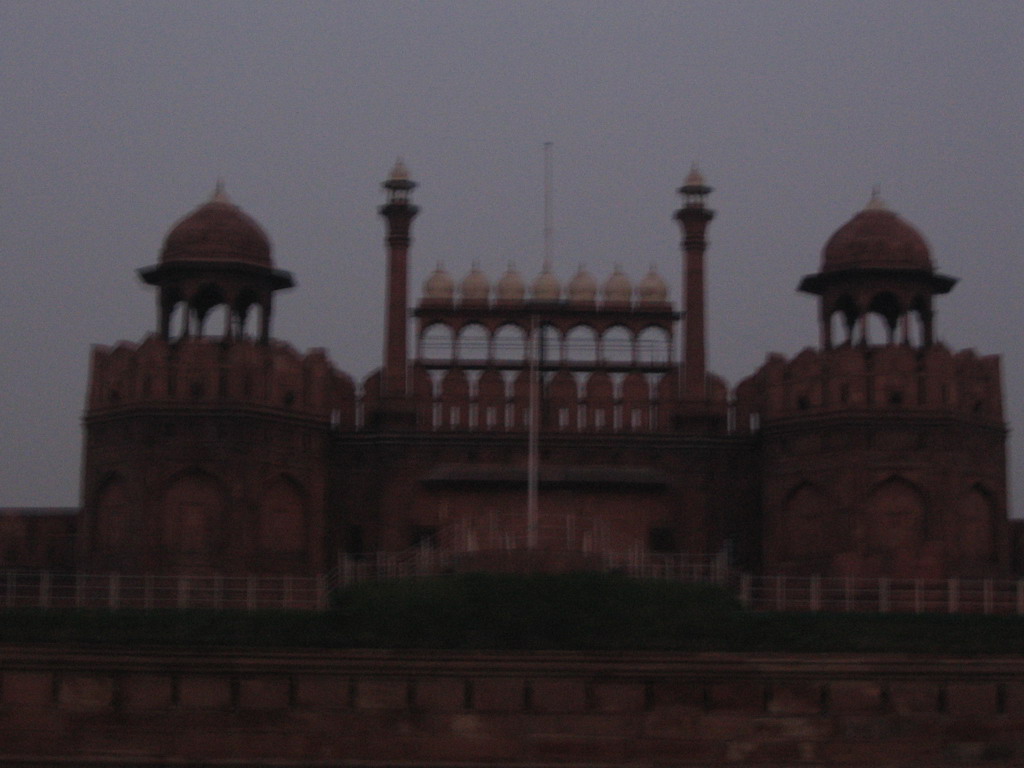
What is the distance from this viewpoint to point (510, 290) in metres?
48.0

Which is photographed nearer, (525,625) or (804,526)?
(525,625)

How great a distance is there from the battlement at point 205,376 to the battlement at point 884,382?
36.0ft

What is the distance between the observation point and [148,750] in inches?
1233

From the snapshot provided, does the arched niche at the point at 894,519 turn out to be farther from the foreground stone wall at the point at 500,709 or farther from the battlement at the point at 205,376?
the battlement at the point at 205,376

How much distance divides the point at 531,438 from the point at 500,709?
40.7 ft

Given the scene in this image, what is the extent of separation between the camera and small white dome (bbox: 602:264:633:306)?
47.9 m

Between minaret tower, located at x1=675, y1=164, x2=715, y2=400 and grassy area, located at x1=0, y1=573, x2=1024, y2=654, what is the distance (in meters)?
11.6

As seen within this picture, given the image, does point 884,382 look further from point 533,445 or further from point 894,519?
point 533,445

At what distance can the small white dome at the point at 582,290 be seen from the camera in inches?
1884

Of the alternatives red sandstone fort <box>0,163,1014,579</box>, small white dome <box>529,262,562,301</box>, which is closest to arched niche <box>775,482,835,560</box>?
red sandstone fort <box>0,163,1014,579</box>

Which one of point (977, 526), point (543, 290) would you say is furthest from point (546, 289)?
point (977, 526)

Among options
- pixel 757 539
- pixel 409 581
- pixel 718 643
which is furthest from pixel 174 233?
pixel 718 643

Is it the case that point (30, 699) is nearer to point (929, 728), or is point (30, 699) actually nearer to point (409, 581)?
point (409, 581)

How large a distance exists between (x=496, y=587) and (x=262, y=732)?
5.50 m
